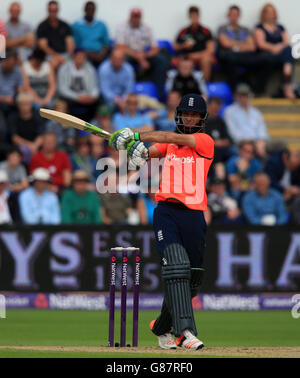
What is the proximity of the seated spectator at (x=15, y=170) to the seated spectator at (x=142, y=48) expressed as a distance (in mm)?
3739

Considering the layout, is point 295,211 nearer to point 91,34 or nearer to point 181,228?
point 91,34

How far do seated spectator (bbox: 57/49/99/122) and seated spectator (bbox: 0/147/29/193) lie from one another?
2.04 metres

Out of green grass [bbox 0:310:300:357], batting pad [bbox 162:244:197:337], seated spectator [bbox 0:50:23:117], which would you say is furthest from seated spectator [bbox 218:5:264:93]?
batting pad [bbox 162:244:197:337]

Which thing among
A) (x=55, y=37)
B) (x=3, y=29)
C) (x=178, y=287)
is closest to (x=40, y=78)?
(x=55, y=37)

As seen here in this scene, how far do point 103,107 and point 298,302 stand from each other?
4962 millimetres

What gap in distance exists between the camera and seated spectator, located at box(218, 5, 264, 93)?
19484mm

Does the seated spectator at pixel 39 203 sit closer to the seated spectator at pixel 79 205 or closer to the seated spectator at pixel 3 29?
the seated spectator at pixel 79 205

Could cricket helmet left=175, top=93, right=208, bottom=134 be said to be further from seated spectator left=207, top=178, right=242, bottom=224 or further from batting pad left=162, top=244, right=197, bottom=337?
seated spectator left=207, top=178, right=242, bottom=224

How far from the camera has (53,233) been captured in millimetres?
15188

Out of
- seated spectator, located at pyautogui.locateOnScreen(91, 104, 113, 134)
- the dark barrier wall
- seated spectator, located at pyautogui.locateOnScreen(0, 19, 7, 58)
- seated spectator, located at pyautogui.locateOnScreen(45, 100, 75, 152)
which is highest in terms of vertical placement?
seated spectator, located at pyautogui.locateOnScreen(0, 19, 7, 58)

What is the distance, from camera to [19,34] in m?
18.2

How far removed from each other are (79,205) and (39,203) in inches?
24.3
